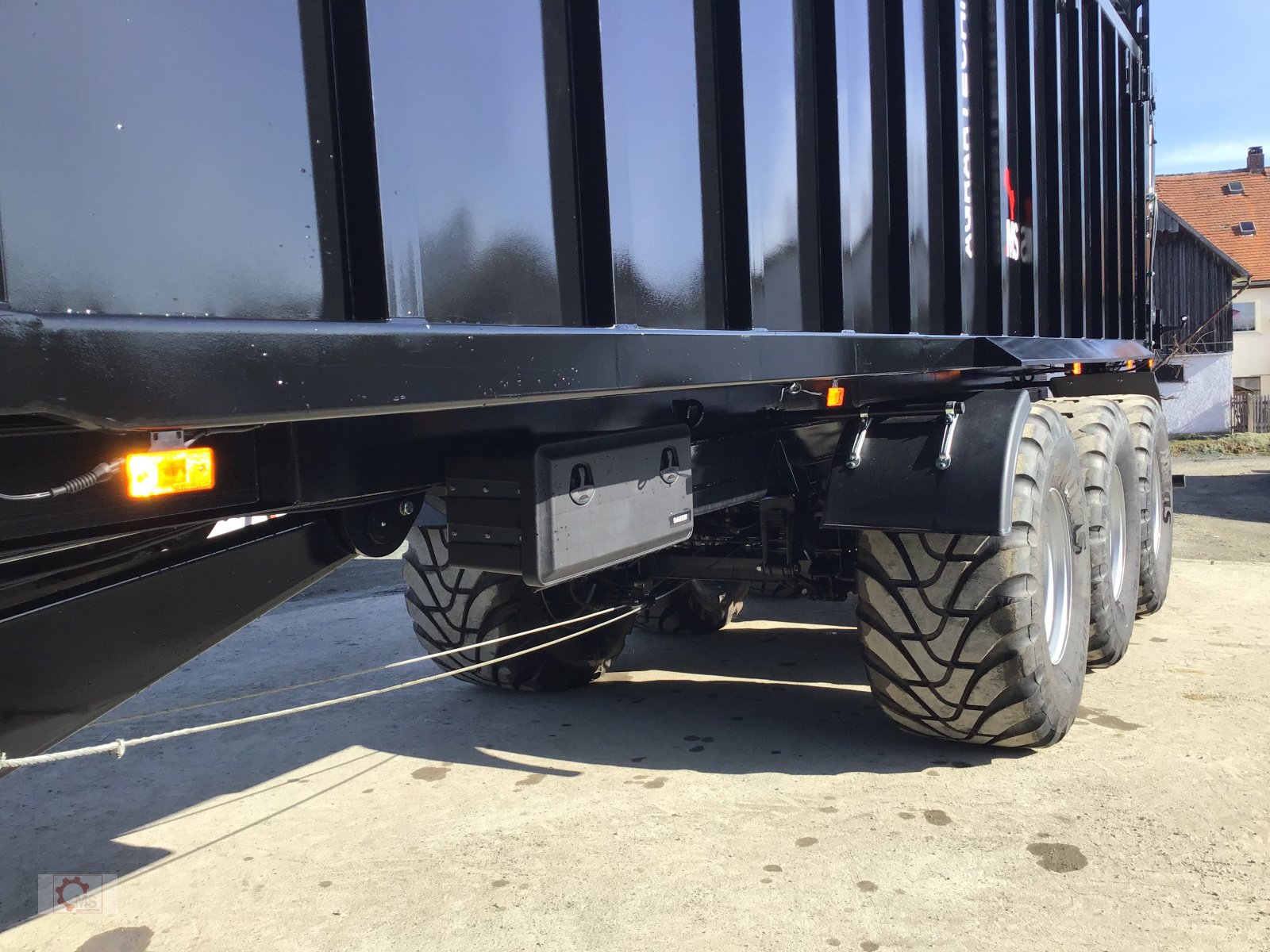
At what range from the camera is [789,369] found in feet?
9.86

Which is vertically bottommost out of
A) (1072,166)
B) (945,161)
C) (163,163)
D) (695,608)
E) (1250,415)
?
(1250,415)

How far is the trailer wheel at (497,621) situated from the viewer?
4.45 m

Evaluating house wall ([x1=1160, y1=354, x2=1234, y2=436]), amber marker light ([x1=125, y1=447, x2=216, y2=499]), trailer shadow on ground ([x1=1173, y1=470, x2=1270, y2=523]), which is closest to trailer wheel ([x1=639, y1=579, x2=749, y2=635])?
amber marker light ([x1=125, y1=447, x2=216, y2=499])

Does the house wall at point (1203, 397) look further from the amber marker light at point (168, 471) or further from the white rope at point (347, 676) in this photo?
the amber marker light at point (168, 471)

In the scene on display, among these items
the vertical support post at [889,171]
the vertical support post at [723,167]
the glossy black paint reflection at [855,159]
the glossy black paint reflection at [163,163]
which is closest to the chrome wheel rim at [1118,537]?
the vertical support post at [889,171]

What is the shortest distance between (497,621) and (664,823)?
1430mm

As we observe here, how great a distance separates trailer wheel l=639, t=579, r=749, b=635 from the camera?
5.75 m

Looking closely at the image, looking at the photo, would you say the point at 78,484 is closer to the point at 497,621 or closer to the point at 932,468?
the point at 932,468

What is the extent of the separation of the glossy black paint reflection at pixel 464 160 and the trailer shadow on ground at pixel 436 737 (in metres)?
2.14

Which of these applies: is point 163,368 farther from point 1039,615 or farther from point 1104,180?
point 1104,180

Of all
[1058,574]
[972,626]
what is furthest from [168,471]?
[1058,574]

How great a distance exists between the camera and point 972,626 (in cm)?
346

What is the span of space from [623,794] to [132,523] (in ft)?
7.14

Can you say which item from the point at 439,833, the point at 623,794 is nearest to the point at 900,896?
the point at 623,794
